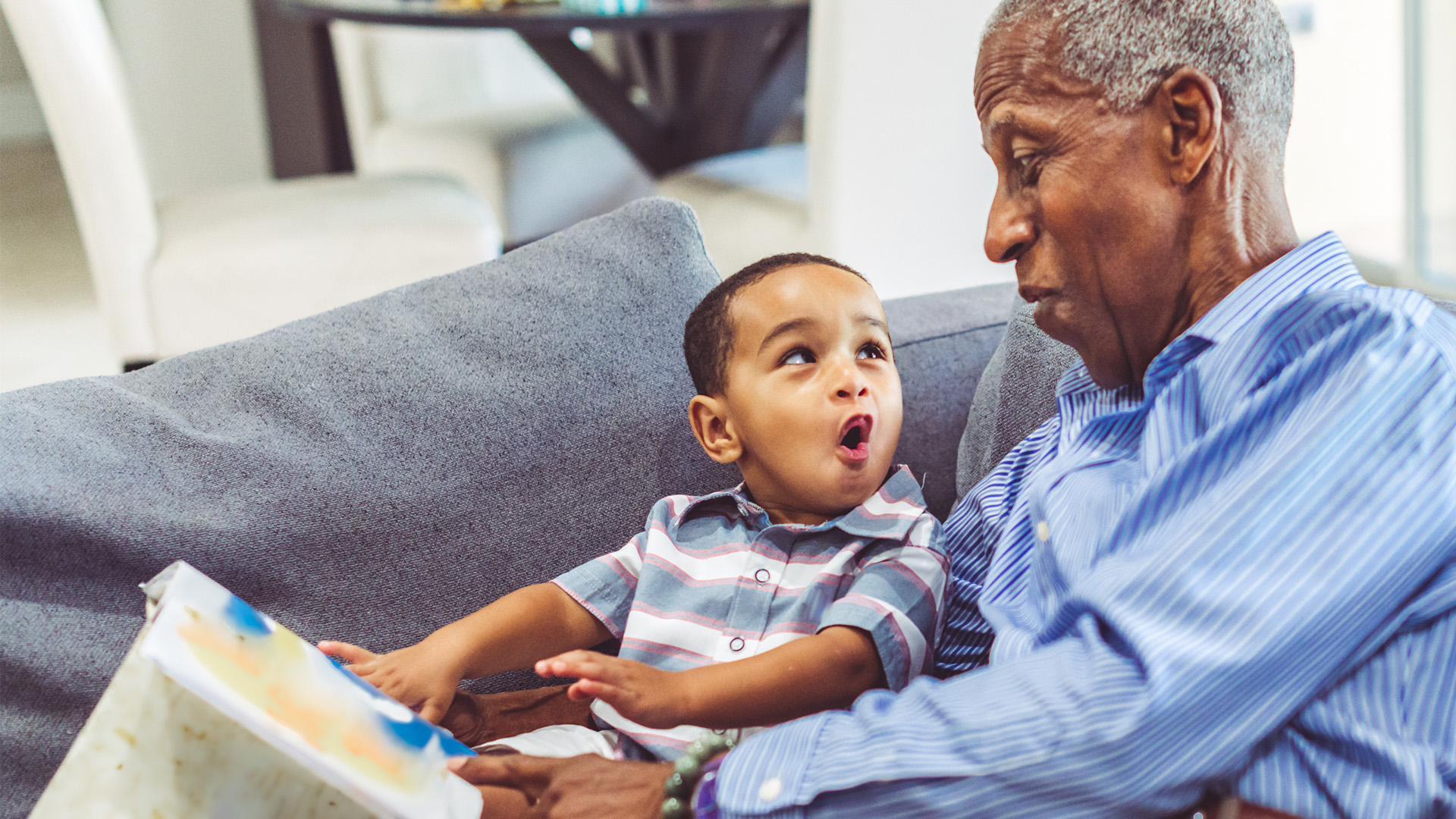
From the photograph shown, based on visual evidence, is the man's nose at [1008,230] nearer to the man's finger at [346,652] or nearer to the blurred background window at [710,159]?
the man's finger at [346,652]

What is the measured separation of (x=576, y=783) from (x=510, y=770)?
0.05 m

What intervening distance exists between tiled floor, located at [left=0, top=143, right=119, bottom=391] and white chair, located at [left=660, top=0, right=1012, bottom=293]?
1.99 metres

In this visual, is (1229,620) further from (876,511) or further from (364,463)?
(364,463)

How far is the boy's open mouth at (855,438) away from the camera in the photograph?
1091mm

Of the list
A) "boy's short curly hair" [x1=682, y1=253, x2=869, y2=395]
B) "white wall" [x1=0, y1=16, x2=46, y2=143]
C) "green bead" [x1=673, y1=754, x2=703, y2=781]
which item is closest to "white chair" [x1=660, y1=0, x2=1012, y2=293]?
"boy's short curly hair" [x1=682, y1=253, x2=869, y2=395]

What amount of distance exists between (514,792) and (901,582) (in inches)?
14.0

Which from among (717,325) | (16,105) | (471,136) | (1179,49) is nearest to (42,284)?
(16,105)

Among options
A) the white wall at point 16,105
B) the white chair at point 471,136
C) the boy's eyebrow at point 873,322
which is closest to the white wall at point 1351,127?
the white chair at point 471,136

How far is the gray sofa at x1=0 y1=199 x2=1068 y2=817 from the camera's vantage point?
1.00m

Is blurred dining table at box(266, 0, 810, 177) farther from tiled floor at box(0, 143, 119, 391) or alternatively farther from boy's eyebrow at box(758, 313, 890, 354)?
boy's eyebrow at box(758, 313, 890, 354)

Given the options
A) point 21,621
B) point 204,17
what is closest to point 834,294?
point 21,621

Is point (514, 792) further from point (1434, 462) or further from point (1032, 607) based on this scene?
point (1434, 462)

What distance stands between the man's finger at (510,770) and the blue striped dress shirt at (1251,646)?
17 centimetres

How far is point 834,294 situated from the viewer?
115cm
